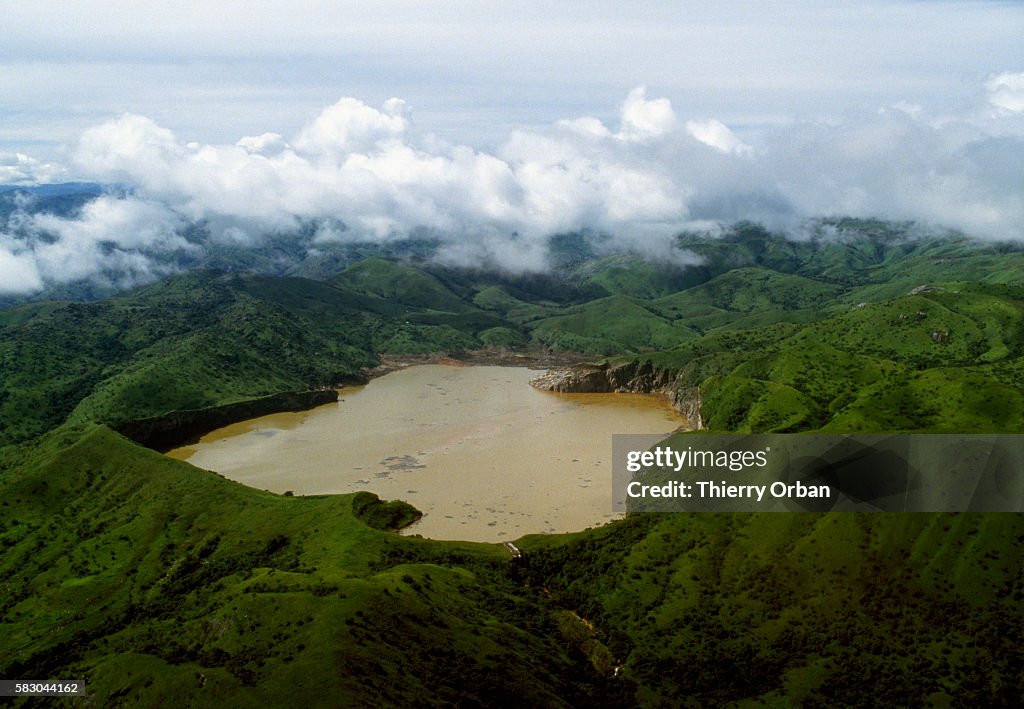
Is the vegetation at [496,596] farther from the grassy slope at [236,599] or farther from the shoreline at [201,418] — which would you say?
the shoreline at [201,418]

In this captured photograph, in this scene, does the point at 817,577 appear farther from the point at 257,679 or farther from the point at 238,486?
the point at 238,486

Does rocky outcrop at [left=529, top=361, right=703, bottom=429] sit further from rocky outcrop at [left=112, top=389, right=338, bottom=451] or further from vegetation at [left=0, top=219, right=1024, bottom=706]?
vegetation at [left=0, top=219, right=1024, bottom=706]

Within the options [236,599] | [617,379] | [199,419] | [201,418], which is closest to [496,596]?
[236,599]

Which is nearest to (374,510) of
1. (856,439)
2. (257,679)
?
(257,679)

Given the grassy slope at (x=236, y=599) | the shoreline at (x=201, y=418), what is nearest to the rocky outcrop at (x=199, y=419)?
the shoreline at (x=201, y=418)

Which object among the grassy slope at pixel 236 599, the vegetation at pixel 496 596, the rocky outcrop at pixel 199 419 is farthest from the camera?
the rocky outcrop at pixel 199 419

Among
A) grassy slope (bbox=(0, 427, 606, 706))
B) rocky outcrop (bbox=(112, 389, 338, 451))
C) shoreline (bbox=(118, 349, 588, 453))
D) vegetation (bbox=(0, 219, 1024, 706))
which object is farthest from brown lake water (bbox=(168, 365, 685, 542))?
grassy slope (bbox=(0, 427, 606, 706))

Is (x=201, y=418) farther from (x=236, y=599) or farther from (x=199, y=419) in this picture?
(x=236, y=599)
